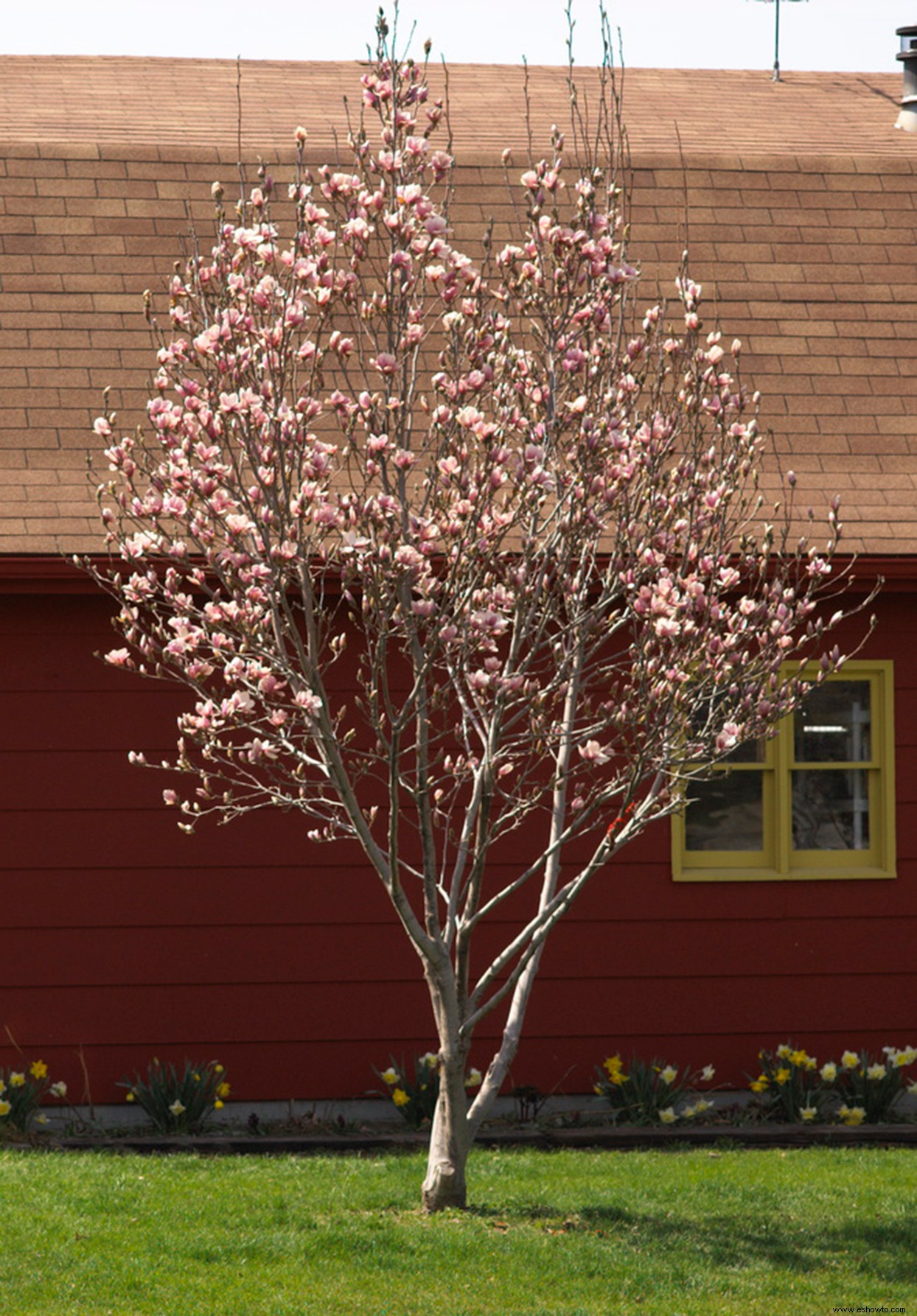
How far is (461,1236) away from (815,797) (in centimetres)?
398

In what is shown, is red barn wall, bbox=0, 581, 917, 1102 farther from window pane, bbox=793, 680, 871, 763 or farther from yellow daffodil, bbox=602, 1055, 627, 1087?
window pane, bbox=793, 680, 871, 763

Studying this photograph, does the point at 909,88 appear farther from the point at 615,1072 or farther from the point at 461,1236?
the point at 461,1236

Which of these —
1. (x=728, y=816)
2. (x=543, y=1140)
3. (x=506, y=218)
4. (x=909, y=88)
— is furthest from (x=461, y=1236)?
(x=909, y=88)

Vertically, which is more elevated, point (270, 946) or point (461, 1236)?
point (270, 946)

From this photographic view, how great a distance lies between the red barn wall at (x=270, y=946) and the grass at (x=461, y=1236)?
39.1 inches

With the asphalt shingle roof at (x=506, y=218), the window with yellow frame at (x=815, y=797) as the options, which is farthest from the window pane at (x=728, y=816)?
the asphalt shingle roof at (x=506, y=218)

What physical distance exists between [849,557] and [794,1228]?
3733mm

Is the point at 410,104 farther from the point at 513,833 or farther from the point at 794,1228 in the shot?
the point at 794,1228

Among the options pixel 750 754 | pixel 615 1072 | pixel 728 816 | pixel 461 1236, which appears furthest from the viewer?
pixel 750 754

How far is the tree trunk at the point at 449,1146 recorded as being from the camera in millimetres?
7203

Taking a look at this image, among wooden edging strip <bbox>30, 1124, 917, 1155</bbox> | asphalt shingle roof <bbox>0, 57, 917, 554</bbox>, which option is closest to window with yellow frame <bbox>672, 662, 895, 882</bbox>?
asphalt shingle roof <bbox>0, 57, 917, 554</bbox>

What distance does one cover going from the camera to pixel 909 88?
46.5 ft

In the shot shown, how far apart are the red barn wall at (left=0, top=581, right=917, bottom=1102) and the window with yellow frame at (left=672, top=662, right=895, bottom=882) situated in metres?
0.19

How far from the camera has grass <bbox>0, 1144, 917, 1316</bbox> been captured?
6203mm
